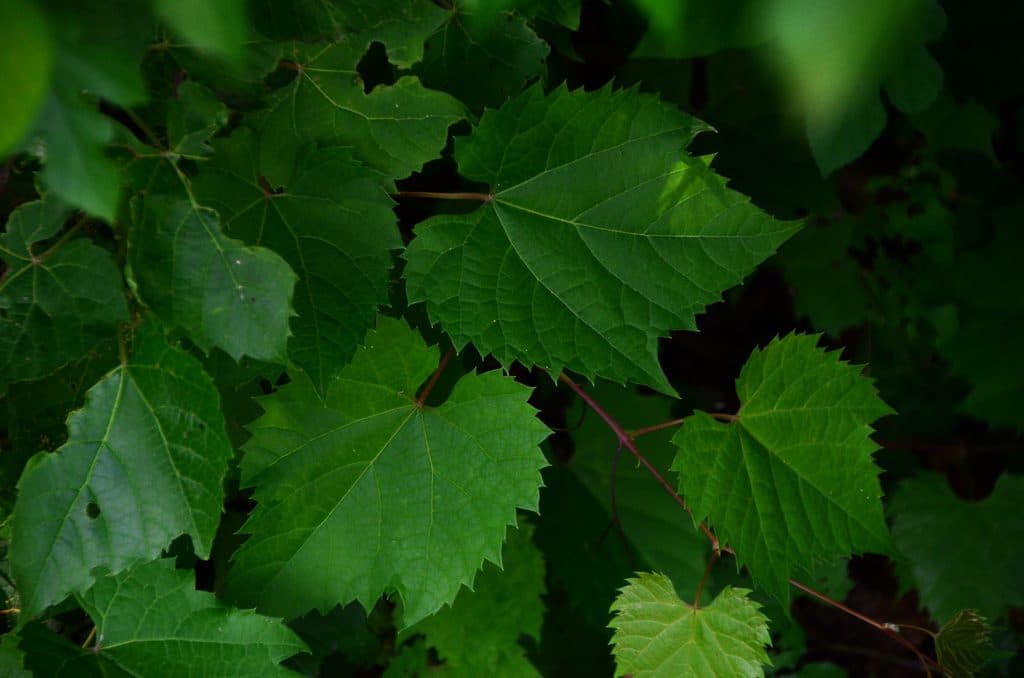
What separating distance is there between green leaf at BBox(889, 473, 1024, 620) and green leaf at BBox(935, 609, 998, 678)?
0.90m

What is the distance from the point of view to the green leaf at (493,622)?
1558 mm

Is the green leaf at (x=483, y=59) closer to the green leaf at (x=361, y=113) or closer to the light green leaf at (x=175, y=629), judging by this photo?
the green leaf at (x=361, y=113)

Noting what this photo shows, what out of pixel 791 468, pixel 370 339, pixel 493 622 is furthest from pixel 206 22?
pixel 493 622

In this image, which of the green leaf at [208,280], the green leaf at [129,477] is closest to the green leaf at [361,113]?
the green leaf at [208,280]

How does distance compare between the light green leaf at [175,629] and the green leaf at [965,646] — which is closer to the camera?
the light green leaf at [175,629]

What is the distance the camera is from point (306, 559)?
1.11 meters

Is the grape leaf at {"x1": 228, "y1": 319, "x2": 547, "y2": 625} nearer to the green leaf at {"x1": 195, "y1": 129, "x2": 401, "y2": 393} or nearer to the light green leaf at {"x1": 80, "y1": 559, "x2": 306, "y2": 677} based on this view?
the light green leaf at {"x1": 80, "y1": 559, "x2": 306, "y2": 677}

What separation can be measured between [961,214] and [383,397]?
68.6 inches

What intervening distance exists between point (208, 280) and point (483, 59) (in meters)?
0.54

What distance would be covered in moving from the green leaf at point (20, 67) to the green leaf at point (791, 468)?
944 millimetres

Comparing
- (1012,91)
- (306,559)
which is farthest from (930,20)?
(306,559)

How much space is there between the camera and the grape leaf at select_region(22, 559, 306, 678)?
42.4 inches

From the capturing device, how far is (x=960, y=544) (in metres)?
2.10

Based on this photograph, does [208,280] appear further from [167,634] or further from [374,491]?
[167,634]
